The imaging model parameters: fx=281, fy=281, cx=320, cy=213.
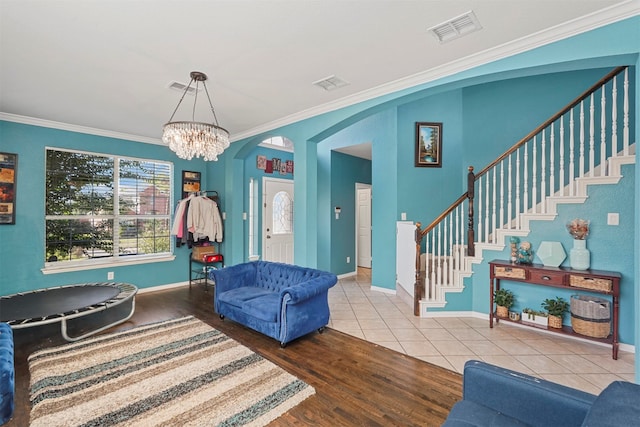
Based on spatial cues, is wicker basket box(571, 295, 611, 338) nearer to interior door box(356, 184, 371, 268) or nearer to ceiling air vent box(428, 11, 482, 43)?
ceiling air vent box(428, 11, 482, 43)

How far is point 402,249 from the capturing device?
452 cm

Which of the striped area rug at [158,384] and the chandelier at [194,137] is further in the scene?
the chandelier at [194,137]

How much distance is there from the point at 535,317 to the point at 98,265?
6.11m

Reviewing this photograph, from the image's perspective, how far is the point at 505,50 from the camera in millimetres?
2312

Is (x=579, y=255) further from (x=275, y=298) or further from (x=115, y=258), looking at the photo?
(x=115, y=258)

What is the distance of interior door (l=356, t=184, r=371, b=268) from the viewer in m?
6.78

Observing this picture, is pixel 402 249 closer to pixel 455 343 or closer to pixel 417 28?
pixel 455 343

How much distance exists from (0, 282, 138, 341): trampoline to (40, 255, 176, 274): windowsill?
0.55 meters

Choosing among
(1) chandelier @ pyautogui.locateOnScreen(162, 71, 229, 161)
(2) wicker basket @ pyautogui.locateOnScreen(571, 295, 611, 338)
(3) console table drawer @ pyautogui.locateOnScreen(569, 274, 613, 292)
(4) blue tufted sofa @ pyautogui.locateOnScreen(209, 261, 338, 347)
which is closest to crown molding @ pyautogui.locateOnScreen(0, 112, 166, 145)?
(1) chandelier @ pyautogui.locateOnScreen(162, 71, 229, 161)

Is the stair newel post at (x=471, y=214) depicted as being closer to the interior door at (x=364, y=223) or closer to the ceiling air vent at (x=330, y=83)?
the ceiling air vent at (x=330, y=83)

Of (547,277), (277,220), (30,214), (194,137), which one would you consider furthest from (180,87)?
(547,277)

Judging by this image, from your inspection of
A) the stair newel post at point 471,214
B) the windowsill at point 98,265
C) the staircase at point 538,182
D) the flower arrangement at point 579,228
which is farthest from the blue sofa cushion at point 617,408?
the windowsill at point 98,265

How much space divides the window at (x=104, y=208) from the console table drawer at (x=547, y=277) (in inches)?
222

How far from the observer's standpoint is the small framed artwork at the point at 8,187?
3736mm
